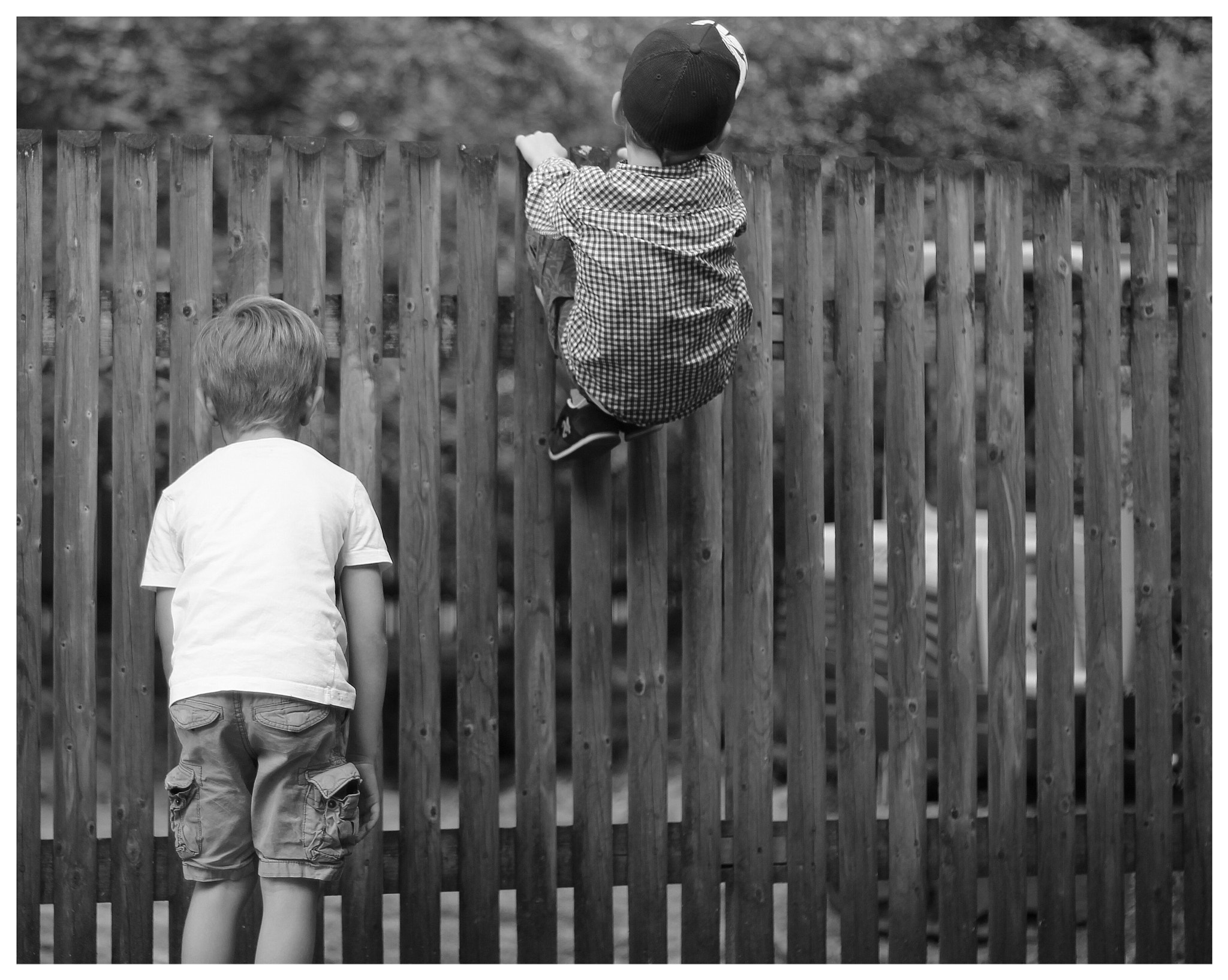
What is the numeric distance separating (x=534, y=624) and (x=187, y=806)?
39.1 inches

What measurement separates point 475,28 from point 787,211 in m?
3.87

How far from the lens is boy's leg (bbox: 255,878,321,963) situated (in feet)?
7.05

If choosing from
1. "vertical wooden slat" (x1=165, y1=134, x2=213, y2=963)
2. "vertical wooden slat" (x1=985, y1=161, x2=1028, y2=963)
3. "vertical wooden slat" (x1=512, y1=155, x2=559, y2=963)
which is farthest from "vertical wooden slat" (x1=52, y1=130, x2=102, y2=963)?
"vertical wooden slat" (x1=985, y1=161, x2=1028, y2=963)

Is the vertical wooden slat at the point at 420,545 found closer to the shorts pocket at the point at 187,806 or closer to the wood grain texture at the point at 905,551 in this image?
the shorts pocket at the point at 187,806

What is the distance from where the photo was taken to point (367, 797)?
7.46ft

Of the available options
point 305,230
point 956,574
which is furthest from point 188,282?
point 956,574

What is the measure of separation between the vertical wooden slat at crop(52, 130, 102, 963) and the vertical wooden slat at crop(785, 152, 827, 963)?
1.86 meters

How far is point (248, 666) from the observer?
2.08 metres

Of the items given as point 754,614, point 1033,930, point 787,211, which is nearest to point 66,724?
point 754,614

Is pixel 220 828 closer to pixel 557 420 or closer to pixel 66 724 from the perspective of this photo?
pixel 66 724

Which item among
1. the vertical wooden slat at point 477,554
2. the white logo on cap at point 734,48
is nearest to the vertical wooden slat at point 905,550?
the white logo on cap at point 734,48

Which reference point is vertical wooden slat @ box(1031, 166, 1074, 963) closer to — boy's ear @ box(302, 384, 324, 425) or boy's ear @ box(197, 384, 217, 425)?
boy's ear @ box(302, 384, 324, 425)

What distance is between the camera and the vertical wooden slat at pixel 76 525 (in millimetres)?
2707

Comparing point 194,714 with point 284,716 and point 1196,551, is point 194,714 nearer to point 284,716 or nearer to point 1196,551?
point 284,716
